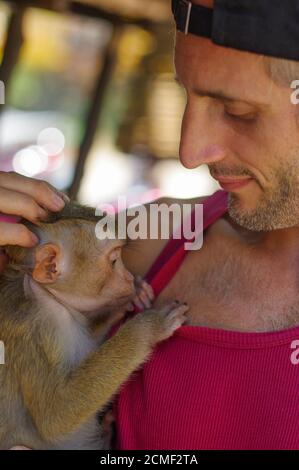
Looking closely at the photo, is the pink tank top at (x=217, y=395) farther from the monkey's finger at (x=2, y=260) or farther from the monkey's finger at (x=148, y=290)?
the monkey's finger at (x=2, y=260)

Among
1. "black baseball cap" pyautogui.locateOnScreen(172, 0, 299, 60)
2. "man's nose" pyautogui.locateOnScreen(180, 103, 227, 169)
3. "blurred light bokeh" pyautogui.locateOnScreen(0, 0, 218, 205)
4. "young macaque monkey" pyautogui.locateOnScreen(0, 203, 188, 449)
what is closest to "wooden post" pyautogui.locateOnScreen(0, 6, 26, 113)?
"blurred light bokeh" pyautogui.locateOnScreen(0, 0, 218, 205)

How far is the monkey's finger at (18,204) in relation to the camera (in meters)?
2.32

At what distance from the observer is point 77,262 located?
262 centimetres

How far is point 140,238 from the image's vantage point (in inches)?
107

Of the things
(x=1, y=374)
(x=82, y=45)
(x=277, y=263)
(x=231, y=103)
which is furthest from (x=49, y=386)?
(x=82, y=45)

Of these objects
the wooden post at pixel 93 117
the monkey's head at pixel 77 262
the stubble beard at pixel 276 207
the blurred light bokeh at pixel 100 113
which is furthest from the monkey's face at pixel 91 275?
the wooden post at pixel 93 117

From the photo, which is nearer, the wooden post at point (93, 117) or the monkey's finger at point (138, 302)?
the monkey's finger at point (138, 302)

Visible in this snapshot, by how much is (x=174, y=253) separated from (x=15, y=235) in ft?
1.61

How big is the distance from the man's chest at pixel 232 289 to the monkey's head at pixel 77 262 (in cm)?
18

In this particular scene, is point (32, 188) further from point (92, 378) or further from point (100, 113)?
Result: point (100, 113)

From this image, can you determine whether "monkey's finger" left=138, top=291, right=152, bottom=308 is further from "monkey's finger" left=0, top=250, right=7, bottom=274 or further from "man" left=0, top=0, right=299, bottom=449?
"monkey's finger" left=0, top=250, right=7, bottom=274

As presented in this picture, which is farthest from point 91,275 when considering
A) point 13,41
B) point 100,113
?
point 100,113
